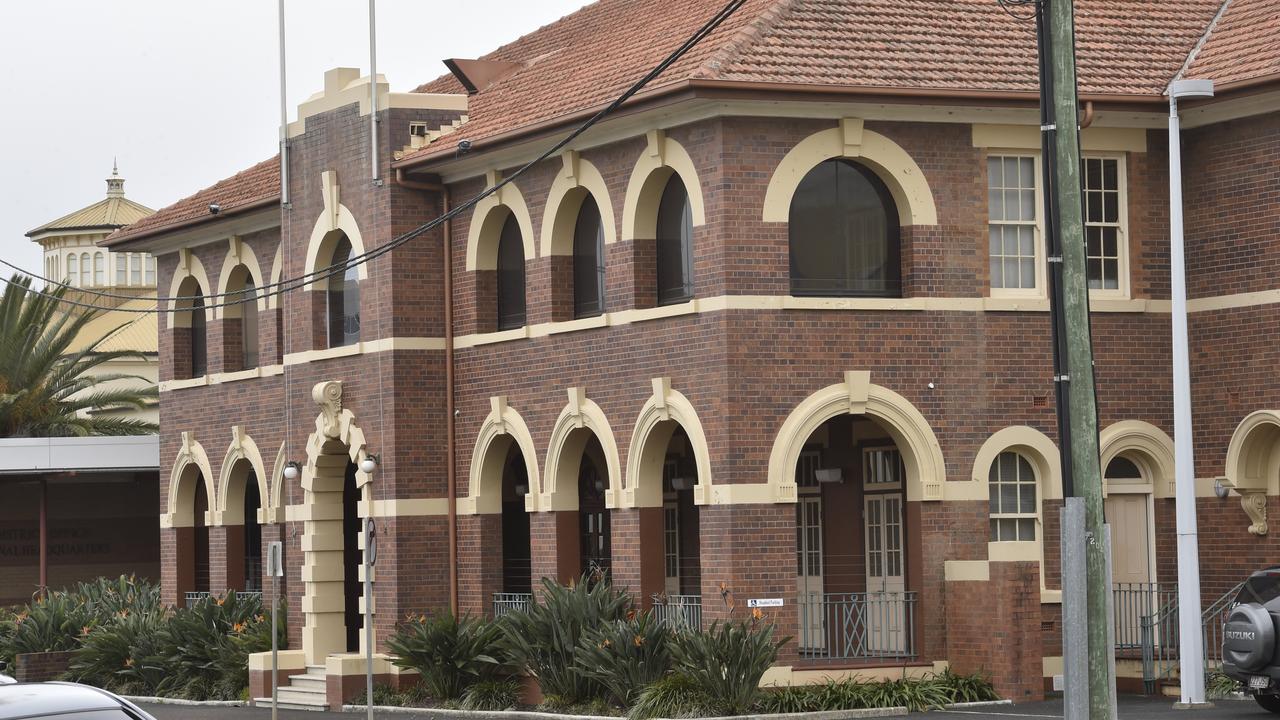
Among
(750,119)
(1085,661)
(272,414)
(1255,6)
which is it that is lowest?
(1085,661)

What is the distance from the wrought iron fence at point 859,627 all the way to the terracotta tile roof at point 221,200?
38.3 ft

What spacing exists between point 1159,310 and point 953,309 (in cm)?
277

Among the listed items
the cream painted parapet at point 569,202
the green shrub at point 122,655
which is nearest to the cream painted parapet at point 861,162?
the cream painted parapet at point 569,202

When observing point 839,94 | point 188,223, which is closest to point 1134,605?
point 839,94

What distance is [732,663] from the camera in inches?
883

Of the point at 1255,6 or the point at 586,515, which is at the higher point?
the point at 1255,6

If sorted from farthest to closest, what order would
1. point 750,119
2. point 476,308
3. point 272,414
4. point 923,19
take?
point 272,414, point 476,308, point 923,19, point 750,119

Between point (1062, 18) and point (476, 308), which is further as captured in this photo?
point (476, 308)

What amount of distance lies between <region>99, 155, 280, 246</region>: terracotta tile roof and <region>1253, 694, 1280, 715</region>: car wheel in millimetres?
16989

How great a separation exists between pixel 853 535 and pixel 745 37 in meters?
6.61

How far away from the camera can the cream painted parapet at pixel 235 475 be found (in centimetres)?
3341

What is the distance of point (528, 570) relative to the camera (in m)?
29.2

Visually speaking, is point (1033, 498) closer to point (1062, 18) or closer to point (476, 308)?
point (476, 308)

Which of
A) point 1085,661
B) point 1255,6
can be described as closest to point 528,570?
point 1255,6
